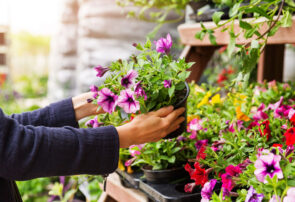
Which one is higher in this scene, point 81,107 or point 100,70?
point 100,70

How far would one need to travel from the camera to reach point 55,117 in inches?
37.6

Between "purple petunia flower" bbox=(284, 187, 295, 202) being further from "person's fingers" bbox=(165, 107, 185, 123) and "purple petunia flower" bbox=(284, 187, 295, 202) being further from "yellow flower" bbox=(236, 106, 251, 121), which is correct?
"yellow flower" bbox=(236, 106, 251, 121)

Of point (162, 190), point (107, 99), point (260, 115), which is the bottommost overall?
point (162, 190)

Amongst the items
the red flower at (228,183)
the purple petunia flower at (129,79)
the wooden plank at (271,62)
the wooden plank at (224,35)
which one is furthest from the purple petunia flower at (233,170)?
the wooden plank at (271,62)

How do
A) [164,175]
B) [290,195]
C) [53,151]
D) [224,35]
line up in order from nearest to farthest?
1. [290,195]
2. [53,151]
3. [164,175]
4. [224,35]

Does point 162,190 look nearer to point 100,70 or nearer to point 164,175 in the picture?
point 164,175

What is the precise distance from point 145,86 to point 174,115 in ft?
0.27

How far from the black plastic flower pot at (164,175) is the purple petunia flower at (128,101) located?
8.8 inches

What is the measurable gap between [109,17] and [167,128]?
1308 mm

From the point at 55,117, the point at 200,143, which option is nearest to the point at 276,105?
the point at 200,143

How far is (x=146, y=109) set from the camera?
72 centimetres

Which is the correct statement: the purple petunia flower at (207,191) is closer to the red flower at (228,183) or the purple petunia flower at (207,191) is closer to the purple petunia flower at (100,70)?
the red flower at (228,183)

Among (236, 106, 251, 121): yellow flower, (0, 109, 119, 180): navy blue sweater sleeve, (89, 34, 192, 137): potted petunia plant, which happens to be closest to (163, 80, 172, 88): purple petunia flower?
(89, 34, 192, 137): potted petunia plant

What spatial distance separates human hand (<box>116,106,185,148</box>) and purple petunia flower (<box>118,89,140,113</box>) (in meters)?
0.04
